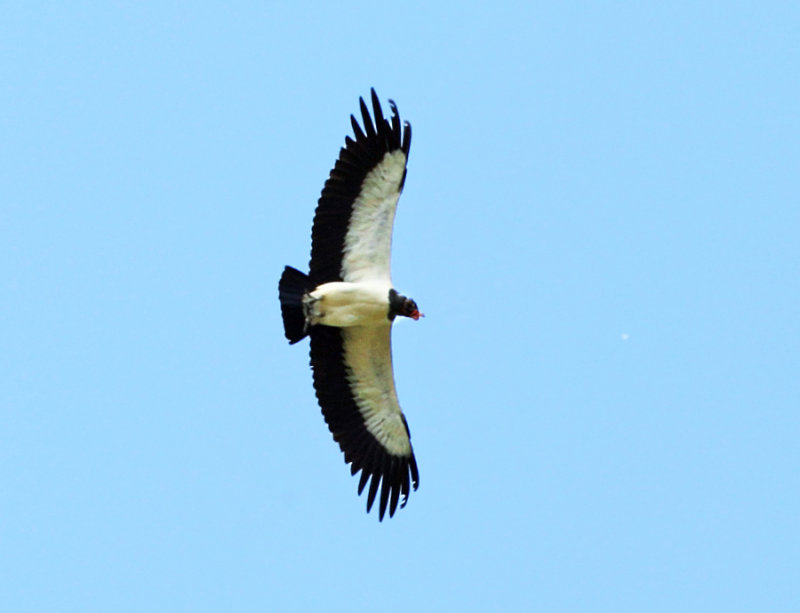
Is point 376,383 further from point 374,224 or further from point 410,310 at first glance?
point 374,224

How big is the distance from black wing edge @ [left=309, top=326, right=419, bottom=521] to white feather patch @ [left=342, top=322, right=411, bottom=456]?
75 mm

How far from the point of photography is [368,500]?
67.0 ft

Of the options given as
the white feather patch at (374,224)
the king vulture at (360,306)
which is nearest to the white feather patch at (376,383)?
the king vulture at (360,306)

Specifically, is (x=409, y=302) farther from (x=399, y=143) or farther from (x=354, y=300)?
(x=399, y=143)

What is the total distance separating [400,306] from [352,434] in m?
1.90

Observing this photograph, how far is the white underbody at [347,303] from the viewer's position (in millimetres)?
19406

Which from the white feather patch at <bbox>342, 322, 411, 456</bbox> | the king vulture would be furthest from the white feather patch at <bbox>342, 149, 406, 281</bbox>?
the white feather patch at <bbox>342, 322, 411, 456</bbox>

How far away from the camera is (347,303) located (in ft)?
63.9

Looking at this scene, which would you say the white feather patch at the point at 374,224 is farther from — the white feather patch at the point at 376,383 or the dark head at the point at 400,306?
the white feather patch at the point at 376,383

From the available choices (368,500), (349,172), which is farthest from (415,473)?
(349,172)

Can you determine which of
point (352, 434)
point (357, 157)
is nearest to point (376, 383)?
point (352, 434)

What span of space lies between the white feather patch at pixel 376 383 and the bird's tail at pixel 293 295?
2.51ft

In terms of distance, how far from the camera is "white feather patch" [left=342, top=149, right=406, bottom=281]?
19.1 metres

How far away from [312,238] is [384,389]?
2209 millimetres
